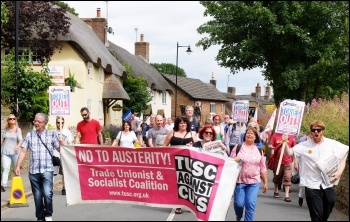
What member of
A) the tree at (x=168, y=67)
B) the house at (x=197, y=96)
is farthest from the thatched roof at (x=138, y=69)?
the tree at (x=168, y=67)

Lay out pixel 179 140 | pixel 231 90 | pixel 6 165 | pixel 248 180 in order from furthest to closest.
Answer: pixel 231 90 → pixel 6 165 → pixel 179 140 → pixel 248 180

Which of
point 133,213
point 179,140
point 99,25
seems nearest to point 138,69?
point 99,25

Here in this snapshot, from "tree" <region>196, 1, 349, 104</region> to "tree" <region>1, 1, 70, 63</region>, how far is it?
28.1ft

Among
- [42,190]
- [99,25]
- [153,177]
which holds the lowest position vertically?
[42,190]

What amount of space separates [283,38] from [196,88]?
155ft

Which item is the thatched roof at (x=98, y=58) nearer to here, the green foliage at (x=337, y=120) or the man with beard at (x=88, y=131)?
the green foliage at (x=337, y=120)

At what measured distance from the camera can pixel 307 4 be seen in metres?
30.8

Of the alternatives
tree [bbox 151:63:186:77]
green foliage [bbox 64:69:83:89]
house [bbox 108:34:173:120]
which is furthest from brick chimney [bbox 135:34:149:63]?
tree [bbox 151:63:186:77]

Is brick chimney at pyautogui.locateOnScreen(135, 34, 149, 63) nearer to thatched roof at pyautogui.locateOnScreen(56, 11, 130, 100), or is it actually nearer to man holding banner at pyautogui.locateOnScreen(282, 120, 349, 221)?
thatched roof at pyautogui.locateOnScreen(56, 11, 130, 100)

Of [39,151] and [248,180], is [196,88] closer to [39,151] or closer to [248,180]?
[39,151]

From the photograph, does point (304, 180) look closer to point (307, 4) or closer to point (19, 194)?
point (19, 194)

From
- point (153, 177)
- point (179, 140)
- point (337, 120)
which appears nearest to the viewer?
point (153, 177)

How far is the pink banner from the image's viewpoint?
788 centimetres

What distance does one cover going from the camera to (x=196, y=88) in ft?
259
